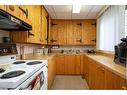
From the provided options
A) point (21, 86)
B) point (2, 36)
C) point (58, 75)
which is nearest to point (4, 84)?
point (21, 86)

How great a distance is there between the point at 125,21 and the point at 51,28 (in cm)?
318

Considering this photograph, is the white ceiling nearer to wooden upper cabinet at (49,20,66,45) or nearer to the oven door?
wooden upper cabinet at (49,20,66,45)

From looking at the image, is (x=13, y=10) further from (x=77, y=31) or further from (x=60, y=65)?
(x=77, y=31)

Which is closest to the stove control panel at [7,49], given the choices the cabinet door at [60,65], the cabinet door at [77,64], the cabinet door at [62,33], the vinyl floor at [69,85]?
the vinyl floor at [69,85]

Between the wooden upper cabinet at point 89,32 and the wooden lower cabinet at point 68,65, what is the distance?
0.85m

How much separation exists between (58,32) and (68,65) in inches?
53.0

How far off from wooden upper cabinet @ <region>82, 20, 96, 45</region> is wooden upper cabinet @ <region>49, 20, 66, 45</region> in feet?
2.56

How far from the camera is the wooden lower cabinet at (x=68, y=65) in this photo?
203 inches

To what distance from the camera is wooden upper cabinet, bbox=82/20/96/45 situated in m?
5.41

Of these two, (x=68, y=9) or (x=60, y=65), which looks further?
(x=60, y=65)

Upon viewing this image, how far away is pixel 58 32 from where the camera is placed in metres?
5.48

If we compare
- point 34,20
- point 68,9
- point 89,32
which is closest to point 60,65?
point 89,32

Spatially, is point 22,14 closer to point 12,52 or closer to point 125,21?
point 12,52

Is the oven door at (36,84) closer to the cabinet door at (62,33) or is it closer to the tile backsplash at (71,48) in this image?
the cabinet door at (62,33)
